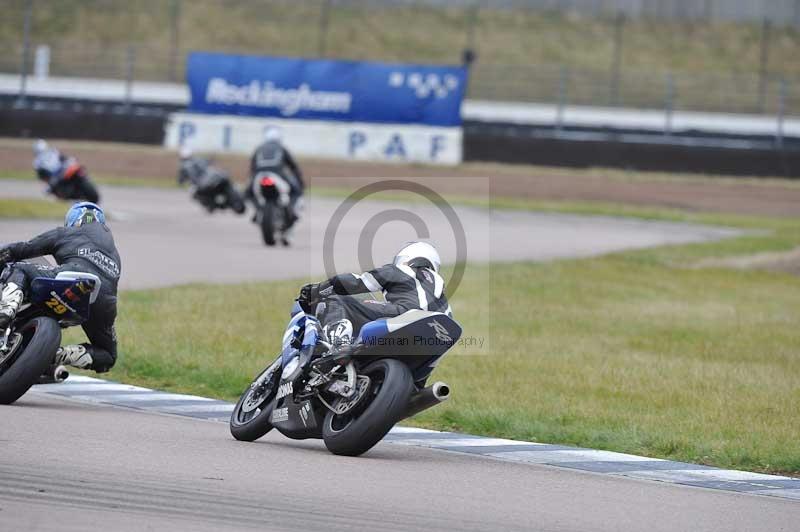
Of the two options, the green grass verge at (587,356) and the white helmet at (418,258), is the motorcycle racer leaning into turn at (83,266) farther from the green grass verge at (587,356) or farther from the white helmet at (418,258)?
the white helmet at (418,258)

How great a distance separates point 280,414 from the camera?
27.9 feet

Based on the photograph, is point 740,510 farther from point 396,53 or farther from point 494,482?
point 396,53

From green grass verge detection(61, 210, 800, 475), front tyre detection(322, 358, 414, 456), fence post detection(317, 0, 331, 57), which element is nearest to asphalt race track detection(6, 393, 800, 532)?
front tyre detection(322, 358, 414, 456)

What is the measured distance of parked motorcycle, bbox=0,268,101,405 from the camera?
29.5 feet

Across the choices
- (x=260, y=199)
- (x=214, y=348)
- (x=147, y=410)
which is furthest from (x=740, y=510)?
(x=260, y=199)

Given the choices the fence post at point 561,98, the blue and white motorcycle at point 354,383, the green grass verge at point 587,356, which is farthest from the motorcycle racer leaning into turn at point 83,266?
the fence post at point 561,98

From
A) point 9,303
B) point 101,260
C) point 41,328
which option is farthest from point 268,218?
point 41,328

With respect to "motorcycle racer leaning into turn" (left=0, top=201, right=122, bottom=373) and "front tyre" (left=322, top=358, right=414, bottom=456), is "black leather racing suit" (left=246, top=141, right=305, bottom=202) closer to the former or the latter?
"motorcycle racer leaning into turn" (left=0, top=201, right=122, bottom=373)

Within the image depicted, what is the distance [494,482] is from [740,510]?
1248mm

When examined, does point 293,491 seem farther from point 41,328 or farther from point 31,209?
point 31,209

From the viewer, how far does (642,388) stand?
38.0 ft

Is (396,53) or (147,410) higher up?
(396,53)

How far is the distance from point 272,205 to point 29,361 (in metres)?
12.5

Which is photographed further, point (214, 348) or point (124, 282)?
point (124, 282)
